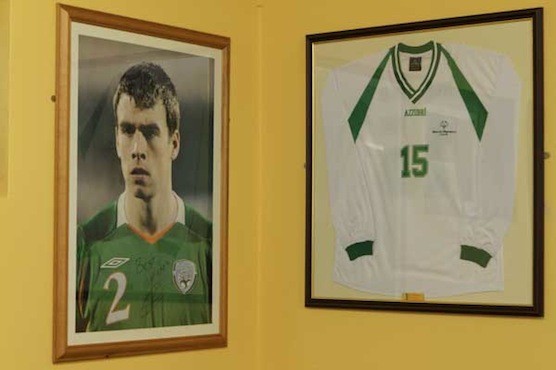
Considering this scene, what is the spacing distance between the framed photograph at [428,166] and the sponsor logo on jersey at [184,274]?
16.5 inches

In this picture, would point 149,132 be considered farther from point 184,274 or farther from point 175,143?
point 184,274

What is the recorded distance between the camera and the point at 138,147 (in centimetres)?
350

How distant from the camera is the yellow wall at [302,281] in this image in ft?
11.0

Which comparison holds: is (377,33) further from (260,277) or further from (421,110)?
(260,277)

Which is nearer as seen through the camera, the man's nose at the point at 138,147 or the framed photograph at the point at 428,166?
the framed photograph at the point at 428,166

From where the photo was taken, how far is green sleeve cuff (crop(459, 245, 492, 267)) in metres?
3.43

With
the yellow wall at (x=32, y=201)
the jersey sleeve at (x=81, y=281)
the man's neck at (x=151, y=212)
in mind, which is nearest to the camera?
the yellow wall at (x=32, y=201)

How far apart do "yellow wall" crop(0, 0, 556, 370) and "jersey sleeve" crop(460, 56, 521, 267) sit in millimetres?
122

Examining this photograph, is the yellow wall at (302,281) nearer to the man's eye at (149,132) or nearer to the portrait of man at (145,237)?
the portrait of man at (145,237)

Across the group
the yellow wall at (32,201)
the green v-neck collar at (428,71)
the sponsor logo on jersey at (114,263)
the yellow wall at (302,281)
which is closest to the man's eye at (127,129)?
the yellow wall at (32,201)

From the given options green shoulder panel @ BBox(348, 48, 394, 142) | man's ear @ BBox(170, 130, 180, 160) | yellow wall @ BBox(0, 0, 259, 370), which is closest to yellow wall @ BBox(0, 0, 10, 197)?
yellow wall @ BBox(0, 0, 259, 370)

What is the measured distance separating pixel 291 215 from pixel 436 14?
0.87 m

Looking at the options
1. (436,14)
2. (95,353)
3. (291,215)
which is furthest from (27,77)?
(436,14)

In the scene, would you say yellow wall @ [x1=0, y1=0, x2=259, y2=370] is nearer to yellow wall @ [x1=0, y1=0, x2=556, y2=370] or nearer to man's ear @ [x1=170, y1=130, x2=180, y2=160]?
yellow wall @ [x1=0, y1=0, x2=556, y2=370]
